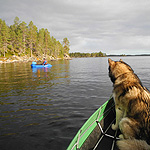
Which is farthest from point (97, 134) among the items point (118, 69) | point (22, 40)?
point (22, 40)

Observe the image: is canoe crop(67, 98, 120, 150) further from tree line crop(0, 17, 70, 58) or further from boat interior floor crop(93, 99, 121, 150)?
tree line crop(0, 17, 70, 58)

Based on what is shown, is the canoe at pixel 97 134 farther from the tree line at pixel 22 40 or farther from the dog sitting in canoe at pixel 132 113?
the tree line at pixel 22 40

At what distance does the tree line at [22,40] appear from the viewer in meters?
80.4

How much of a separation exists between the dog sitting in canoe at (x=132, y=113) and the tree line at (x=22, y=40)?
84753 millimetres

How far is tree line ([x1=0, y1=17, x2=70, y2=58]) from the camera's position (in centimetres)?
8039

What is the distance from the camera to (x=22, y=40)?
320 feet

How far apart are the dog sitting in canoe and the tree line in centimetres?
8475

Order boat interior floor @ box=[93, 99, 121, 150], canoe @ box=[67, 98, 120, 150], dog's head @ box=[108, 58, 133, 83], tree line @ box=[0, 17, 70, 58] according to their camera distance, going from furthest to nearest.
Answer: tree line @ box=[0, 17, 70, 58] → dog's head @ box=[108, 58, 133, 83] → boat interior floor @ box=[93, 99, 121, 150] → canoe @ box=[67, 98, 120, 150]

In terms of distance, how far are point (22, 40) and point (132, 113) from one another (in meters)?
107

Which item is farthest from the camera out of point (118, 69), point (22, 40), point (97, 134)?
point (22, 40)

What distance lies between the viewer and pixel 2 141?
5367 millimetres

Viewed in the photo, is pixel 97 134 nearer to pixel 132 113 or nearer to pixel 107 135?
pixel 107 135

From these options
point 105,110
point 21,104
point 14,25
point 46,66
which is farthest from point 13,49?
point 105,110

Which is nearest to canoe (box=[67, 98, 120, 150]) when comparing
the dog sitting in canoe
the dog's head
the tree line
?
the dog sitting in canoe
